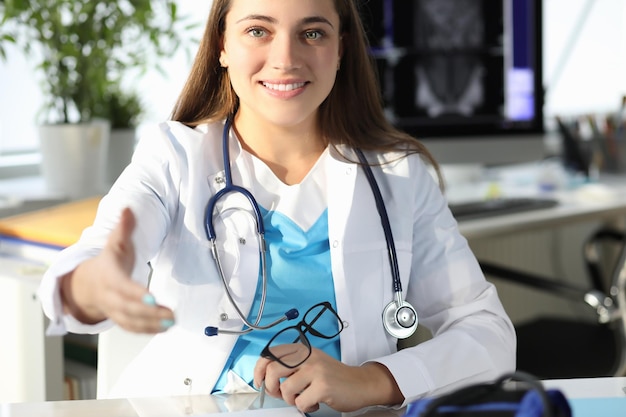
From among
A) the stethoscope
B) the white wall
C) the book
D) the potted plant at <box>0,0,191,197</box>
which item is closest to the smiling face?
the stethoscope

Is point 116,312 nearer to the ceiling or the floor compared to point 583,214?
nearer to the ceiling

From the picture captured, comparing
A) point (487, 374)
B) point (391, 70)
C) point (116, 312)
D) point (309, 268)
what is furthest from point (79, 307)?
point (391, 70)

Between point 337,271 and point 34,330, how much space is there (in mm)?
642

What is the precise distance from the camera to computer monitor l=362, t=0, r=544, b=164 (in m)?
2.29

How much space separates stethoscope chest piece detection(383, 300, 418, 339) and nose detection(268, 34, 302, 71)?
372 mm

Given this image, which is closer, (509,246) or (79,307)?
(79,307)

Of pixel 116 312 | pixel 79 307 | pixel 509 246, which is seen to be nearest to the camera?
pixel 116 312

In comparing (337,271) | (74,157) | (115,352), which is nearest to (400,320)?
(337,271)

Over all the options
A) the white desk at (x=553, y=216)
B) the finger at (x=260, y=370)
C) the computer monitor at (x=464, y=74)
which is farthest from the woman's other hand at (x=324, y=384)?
the computer monitor at (x=464, y=74)

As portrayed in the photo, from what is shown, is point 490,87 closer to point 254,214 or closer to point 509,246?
point 509,246

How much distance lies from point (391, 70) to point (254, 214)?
1119 mm

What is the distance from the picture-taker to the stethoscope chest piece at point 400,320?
125 cm

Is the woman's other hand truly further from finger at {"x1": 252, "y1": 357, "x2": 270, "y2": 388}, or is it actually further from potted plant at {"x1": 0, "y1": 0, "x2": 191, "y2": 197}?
potted plant at {"x1": 0, "y1": 0, "x2": 191, "y2": 197}

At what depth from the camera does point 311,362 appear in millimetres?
1098
